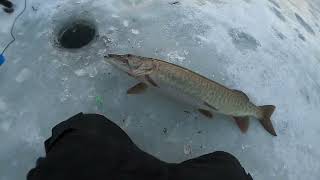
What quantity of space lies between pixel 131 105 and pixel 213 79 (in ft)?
1.49

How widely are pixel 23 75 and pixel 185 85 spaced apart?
0.84m

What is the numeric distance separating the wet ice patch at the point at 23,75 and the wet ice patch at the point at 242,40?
1.12 meters

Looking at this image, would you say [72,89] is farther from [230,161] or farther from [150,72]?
[230,161]

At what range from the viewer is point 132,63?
229 cm

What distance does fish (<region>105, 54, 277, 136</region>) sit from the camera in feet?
7.47

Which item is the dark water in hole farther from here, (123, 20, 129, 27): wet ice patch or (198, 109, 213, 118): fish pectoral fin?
(198, 109, 213, 118): fish pectoral fin

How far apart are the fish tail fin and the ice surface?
0.04 meters

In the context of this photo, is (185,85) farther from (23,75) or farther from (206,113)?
(23,75)

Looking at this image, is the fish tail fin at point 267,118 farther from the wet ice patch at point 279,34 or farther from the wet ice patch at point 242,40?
the wet ice patch at point 279,34

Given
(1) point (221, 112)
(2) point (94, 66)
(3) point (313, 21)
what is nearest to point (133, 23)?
(2) point (94, 66)

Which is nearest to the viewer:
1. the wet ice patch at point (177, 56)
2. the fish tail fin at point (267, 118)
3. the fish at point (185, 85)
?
the fish at point (185, 85)

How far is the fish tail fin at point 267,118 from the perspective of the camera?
7.82 feet

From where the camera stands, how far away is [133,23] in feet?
8.87

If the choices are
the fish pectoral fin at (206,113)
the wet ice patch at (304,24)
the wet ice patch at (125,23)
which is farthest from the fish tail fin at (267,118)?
the wet ice patch at (304,24)
